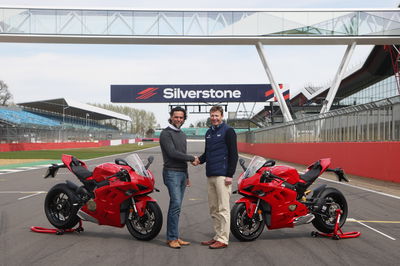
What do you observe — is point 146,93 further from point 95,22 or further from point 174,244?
point 174,244

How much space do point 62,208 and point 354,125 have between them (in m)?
12.3

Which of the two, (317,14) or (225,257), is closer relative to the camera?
(225,257)

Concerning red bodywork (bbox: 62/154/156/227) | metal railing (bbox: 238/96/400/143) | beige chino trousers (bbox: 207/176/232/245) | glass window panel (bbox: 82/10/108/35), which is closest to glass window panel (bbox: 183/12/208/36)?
glass window panel (bbox: 82/10/108/35)

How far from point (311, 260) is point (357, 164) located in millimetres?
11003

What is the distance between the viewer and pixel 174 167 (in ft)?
17.8

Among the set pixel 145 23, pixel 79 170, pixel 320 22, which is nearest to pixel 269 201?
pixel 79 170

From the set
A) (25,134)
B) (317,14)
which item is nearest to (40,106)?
(25,134)

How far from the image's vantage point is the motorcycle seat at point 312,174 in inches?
229

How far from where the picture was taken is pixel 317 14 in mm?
25594

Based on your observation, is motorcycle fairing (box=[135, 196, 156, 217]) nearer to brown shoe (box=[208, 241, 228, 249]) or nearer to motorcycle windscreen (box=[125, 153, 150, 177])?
motorcycle windscreen (box=[125, 153, 150, 177])

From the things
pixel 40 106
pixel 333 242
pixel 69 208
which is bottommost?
pixel 333 242

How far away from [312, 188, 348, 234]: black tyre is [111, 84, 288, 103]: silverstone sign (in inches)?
1019

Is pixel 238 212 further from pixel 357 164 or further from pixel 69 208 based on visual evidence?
pixel 357 164

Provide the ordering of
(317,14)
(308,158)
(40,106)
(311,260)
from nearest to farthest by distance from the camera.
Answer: (311,260) → (308,158) → (317,14) → (40,106)
